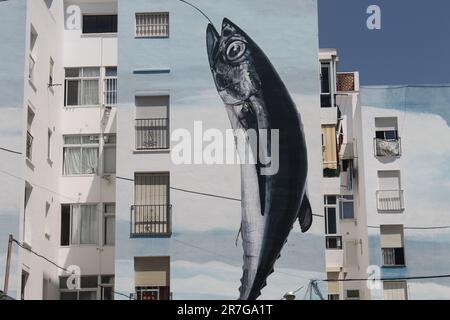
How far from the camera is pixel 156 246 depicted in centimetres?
3231

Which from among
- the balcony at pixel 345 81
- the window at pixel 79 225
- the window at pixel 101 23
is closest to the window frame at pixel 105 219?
the window at pixel 79 225

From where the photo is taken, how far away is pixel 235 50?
34156 millimetres

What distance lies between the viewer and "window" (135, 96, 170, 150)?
109 ft

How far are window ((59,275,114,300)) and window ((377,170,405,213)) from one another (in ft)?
38.0

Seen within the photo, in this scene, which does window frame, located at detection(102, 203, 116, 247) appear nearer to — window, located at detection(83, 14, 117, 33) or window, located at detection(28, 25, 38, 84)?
window, located at detection(28, 25, 38, 84)

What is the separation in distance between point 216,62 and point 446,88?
1002 centimetres

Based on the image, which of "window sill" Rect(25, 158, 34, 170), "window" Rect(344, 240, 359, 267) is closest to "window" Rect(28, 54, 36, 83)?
"window sill" Rect(25, 158, 34, 170)

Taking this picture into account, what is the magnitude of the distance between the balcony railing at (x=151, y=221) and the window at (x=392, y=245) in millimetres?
9676

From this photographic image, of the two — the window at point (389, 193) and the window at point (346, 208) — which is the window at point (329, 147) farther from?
the window at point (346, 208)

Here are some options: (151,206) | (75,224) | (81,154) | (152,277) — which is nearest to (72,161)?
(81,154)

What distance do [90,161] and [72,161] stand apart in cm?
72

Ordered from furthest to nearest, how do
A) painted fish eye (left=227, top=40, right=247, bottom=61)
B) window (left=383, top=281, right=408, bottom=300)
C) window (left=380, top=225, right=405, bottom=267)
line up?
window (left=380, top=225, right=405, bottom=267) → window (left=383, top=281, right=408, bottom=300) → painted fish eye (left=227, top=40, right=247, bottom=61)

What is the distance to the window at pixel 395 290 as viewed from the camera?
36.5m
